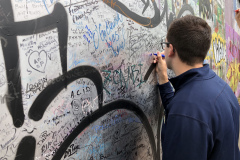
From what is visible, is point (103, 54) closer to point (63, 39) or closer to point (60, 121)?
point (63, 39)

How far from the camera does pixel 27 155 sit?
4.30 feet

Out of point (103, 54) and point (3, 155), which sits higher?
point (103, 54)

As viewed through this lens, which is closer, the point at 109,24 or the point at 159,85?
the point at 109,24

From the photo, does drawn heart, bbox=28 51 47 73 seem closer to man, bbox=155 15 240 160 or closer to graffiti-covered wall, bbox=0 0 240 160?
graffiti-covered wall, bbox=0 0 240 160

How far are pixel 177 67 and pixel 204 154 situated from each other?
0.68m

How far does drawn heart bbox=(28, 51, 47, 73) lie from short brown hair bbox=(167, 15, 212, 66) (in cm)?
99

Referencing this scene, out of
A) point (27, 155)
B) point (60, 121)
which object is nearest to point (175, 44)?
point (60, 121)

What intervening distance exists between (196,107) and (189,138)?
190 millimetres

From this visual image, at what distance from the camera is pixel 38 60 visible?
4.46ft

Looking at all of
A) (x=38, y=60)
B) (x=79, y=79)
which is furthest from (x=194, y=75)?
(x=38, y=60)

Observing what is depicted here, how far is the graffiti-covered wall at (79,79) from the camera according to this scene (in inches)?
49.5

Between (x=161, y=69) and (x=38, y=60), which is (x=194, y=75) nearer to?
(x=161, y=69)

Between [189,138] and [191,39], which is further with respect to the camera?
[191,39]

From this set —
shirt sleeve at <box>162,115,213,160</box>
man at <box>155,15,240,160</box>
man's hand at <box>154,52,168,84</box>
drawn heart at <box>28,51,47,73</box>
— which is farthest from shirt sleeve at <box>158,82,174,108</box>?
drawn heart at <box>28,51,47,73</box>
